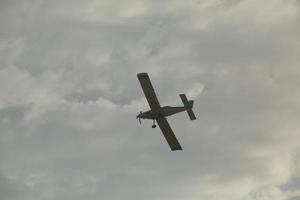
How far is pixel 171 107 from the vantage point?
78.5 metres

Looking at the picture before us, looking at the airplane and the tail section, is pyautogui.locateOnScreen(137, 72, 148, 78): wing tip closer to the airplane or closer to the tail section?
the airplane

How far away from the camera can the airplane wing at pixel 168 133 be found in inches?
3120

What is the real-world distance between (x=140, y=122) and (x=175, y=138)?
5.82 m

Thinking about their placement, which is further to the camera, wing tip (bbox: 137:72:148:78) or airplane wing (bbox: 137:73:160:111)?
airplane wing (bbox: 137:73:160:111)

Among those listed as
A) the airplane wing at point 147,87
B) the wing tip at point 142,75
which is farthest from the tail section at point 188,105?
the wing tip at point 142,75

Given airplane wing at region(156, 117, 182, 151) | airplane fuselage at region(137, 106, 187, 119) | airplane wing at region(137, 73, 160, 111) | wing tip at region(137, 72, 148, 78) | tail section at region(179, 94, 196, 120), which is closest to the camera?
wing tip at region(137, 72, 148, 78)

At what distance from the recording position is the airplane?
248 feet

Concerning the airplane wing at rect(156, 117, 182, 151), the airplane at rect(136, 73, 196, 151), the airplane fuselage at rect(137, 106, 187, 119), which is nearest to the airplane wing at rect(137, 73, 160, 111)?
the airplane at rect(136, 73, 196, 151)

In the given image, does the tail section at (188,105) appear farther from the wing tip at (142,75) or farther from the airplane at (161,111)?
the wing tip at (142,75)

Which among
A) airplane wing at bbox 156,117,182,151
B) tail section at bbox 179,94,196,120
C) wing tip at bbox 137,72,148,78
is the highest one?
wing tip at bbox 137,72,148,78

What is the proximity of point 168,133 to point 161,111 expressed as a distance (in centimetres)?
456

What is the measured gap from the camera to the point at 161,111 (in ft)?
255

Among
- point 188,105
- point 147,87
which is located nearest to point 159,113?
point 147,87

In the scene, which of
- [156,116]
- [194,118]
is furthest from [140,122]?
[194,118]
